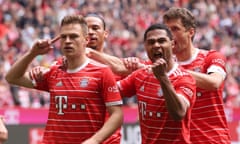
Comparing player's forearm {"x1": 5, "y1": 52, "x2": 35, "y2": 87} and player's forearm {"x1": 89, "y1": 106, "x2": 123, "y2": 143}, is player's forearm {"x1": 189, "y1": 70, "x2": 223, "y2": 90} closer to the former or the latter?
player's forearm {"x1": 89, "y1": 106, "x2": 123, "y2": 143}

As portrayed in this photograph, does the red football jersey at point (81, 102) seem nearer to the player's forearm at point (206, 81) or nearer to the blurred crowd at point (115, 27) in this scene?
the player's forearm at point (206, 81)

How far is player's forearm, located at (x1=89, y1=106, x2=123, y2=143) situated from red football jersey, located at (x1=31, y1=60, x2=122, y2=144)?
5.1 inches

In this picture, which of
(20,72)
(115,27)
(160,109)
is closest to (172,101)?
(160,109)

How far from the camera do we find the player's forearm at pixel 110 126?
25.9ft

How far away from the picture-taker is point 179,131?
794 centimetres

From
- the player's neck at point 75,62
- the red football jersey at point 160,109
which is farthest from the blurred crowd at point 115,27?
the red football jersey at point 160,109

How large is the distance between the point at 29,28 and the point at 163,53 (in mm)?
13624

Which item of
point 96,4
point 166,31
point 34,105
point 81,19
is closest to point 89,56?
point 81,19

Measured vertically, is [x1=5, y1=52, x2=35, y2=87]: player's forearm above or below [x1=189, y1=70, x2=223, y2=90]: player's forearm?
above

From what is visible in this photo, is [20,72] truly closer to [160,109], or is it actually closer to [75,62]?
[75,62]

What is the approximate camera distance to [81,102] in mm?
8180

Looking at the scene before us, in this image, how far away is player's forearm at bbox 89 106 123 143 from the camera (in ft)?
25.9

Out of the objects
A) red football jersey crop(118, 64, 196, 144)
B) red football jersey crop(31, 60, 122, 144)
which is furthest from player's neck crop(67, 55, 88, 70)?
red football jersey crop(118, 64, 196, 144)

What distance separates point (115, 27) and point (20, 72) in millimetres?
15555
